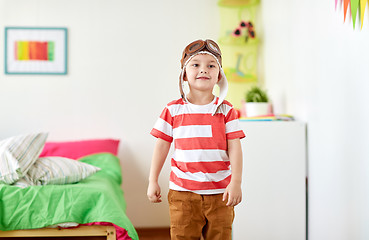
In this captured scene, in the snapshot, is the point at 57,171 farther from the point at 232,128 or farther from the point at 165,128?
the point at 232,128

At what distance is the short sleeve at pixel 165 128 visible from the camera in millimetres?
1497

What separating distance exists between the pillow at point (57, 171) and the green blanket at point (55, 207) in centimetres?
14

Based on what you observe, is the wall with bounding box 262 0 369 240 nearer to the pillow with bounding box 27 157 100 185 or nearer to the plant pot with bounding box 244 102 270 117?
the plant pot with bounding box 244 102 270 117

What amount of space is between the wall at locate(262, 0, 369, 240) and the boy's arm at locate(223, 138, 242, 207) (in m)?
0.47

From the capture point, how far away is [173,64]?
10.9 ft

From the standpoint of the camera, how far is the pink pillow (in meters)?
3.01

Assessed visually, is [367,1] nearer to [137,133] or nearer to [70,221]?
[70,221]

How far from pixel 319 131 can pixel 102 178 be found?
4.18 feet

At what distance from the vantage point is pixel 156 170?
1.49 metres

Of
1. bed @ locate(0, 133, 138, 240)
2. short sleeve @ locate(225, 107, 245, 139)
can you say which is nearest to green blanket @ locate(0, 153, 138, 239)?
bed @ locate(0, 133, 138, 240)

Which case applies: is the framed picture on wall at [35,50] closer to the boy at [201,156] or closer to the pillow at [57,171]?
the pillow at [57,171]

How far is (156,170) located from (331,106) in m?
0.86

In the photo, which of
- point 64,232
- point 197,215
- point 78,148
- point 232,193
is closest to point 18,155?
point 64,232

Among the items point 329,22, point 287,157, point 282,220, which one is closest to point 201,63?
point 329,22
